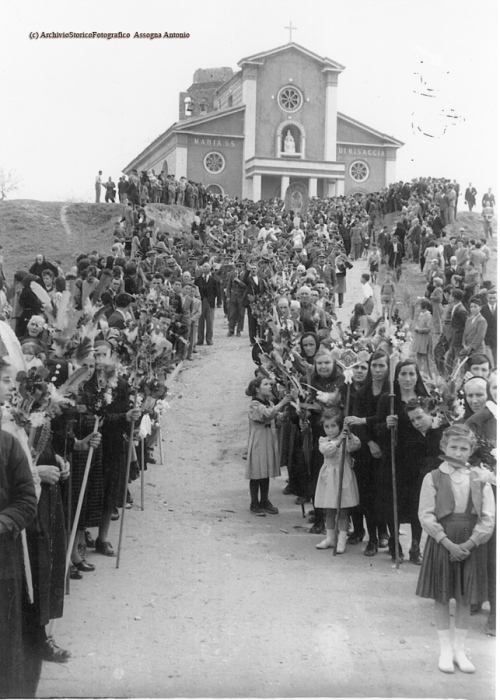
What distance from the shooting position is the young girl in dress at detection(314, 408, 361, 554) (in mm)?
7688

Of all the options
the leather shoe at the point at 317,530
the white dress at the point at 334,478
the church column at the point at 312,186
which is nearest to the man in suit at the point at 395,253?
the leather shoe at the point at 317,530

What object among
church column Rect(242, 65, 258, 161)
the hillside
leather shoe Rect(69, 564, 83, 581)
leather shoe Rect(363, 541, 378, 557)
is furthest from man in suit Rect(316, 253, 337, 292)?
church column Rect(242, 65, 258, 161)

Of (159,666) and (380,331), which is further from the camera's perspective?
(380,331)

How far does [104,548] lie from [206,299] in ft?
33.3

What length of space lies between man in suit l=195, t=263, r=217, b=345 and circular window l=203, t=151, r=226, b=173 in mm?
30294

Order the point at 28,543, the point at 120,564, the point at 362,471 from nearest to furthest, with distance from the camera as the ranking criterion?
the point at 28,543 → the point at 120,564 → the point at 362,471

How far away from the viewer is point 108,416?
7.35m

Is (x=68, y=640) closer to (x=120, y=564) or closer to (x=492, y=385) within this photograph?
(x=120, y=564)

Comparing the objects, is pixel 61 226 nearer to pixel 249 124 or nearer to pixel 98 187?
pixel 98 187

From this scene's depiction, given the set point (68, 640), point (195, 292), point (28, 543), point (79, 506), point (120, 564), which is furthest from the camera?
point (195, 292)

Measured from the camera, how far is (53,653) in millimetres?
5238

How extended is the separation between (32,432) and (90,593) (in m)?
1.94

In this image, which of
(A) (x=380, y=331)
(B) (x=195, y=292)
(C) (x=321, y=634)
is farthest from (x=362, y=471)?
(B) (x=195, y=292)

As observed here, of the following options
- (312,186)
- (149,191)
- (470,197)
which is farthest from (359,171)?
(149,191)
